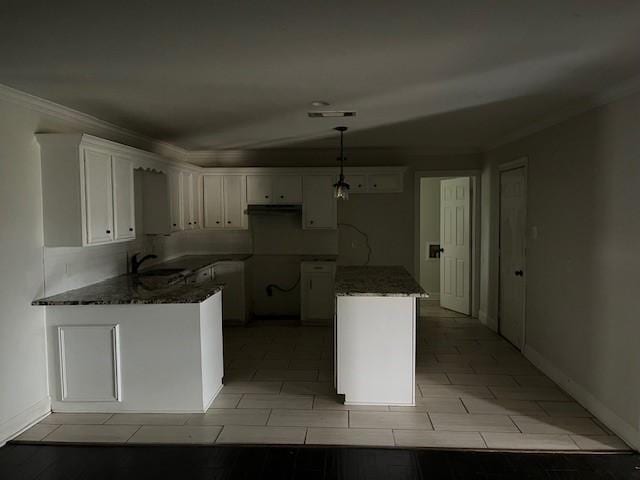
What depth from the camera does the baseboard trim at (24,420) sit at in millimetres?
3252

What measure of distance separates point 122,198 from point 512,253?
4065 millimetres

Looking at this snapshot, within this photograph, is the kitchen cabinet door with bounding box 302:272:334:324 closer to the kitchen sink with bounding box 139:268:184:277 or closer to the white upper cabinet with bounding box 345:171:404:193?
the white upper cabinet with bounding box 345:171:404:193

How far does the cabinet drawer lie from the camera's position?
6.46 metres

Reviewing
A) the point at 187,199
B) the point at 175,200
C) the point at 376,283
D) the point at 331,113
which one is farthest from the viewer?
the point at 187,199

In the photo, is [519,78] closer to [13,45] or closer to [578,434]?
[578,434]

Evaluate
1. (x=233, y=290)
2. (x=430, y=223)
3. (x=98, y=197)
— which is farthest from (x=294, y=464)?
(x=430, y=223)

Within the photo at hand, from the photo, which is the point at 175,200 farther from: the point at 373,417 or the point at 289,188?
the point at 373,417

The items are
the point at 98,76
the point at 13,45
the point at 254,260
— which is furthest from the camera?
the point at 254,260

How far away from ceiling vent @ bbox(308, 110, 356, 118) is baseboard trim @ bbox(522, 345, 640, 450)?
287 cm

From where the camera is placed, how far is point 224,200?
6.66 m

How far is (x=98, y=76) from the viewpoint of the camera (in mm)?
3041

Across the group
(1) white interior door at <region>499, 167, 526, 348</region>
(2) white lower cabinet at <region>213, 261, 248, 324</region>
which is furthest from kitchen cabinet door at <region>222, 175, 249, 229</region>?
(1) white interior door at <region>499, 167, 526, 348</region>

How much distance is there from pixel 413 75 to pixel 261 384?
112 inches

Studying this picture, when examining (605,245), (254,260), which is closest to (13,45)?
(605,245)
